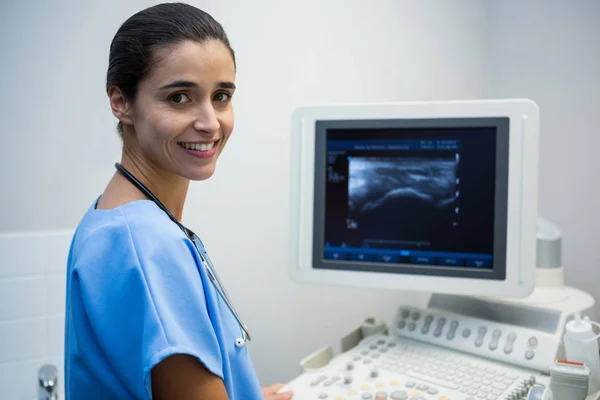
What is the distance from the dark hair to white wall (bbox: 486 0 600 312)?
1.43 metres

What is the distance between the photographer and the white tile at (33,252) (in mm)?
1298

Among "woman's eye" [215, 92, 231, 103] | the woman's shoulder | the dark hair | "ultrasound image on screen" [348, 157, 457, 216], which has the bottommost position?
the woman's shoulder

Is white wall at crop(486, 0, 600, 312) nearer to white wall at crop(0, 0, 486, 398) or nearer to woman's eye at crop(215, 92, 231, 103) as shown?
white wall at crop(0, 0, 486, 398)

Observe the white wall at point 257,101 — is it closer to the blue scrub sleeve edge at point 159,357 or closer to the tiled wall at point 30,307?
the tiled wall at point 30,307

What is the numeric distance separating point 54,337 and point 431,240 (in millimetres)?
918

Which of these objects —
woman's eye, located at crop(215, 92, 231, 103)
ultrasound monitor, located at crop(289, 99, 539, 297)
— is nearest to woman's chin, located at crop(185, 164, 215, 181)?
woman's eye, located at crop(215, 92, 231, 103)

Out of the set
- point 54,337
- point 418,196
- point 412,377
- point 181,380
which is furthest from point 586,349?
point 54,337

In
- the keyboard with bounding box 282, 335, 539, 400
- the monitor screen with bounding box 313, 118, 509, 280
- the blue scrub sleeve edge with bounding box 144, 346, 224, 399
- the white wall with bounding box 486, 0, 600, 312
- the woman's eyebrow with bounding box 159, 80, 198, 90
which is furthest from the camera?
the white wall with bounding box 486, 0, 600, 312

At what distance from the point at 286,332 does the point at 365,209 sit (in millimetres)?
587

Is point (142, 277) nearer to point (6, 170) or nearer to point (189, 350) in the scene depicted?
point (189, 350)

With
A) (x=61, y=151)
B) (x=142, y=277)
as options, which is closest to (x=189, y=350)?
(x=142, y=277)

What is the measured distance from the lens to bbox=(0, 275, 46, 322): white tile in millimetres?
1294

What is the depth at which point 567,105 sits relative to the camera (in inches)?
75.7

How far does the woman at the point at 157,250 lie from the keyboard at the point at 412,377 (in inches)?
11.3
